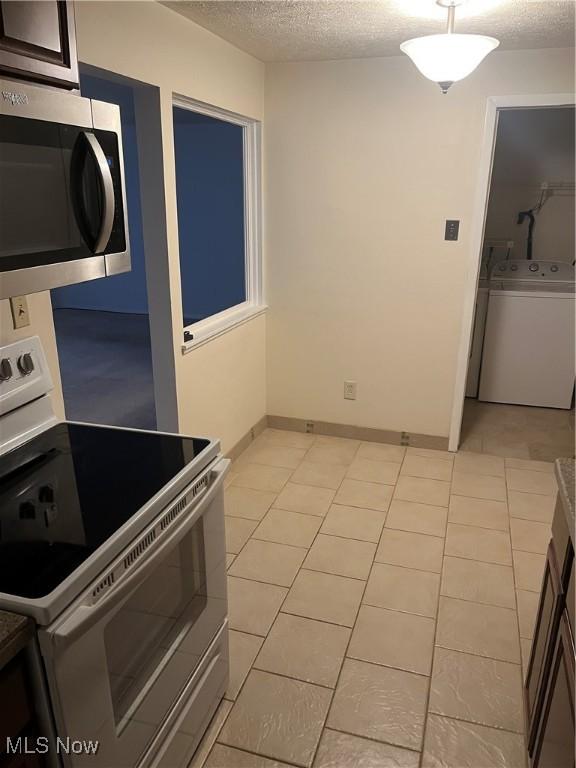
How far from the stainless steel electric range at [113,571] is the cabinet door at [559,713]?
0.89 metres

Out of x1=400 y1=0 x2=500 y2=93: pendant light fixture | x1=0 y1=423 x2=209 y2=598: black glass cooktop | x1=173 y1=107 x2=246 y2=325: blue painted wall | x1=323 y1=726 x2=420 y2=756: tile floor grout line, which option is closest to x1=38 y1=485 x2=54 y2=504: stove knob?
x1=0 y1=423 x2=209 y2=598: black glass cooktop

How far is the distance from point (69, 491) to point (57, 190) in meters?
0.69

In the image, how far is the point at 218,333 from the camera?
3.08 metres

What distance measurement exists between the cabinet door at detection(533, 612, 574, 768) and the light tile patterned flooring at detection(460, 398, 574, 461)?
2348 mm

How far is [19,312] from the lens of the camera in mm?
1625

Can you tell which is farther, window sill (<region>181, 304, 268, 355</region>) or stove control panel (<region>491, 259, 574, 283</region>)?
stove control panel (<region>491, 259, 574, 283</region>)

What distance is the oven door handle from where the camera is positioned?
0.97 m

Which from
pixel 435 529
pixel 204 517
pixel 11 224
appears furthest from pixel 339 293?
pixel 11 224

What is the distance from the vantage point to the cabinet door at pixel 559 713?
1197mm

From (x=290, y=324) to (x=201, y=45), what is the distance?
1.68 m

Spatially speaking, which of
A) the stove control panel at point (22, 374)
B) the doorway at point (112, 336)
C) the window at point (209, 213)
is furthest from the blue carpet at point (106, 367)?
the stove control panel at point (22, 374)

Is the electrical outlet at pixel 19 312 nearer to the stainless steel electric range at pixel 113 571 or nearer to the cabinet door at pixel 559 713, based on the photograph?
the stainless steel electric range at pixel 113 571

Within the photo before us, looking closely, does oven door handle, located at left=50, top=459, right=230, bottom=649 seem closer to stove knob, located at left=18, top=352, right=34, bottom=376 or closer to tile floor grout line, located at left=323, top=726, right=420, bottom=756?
stove knob, located at left=18, top=352, right=34, bottom=376

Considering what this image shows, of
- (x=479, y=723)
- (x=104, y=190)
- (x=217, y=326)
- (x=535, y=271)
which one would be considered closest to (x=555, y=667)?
(x=479, y=723)
